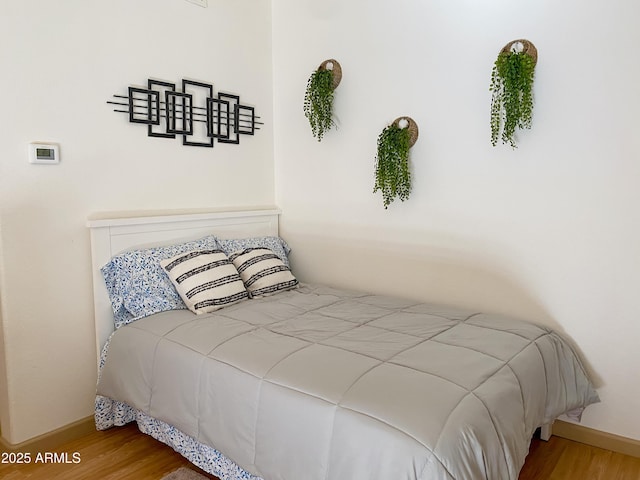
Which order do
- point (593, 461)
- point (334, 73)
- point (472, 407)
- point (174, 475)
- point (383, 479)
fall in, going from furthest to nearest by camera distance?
point (334, 73) < point (593, 461) < point (174, 475) < point (472, 407) < point (383, 479)

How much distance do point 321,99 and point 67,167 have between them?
1552 millimetres

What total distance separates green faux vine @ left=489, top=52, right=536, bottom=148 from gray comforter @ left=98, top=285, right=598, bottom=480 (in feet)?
3.24

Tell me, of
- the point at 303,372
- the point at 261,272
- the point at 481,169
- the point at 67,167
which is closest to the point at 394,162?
the point at 481,169

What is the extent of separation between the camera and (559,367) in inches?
81.6

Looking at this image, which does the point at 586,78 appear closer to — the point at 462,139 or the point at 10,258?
the point at 462,139

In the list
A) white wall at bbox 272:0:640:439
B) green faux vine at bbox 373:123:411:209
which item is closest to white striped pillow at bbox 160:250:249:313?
white wall at bbox 272:0:640:439

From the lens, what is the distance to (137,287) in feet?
7.84

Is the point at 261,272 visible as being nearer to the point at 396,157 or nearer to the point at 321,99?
the point at 396,157

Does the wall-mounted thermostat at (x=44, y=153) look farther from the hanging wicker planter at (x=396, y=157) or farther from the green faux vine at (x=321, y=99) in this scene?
the hanging wicker planter at (x=396, y=157)

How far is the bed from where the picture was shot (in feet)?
4.56

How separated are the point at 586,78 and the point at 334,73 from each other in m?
1.48

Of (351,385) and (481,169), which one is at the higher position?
(481,169)

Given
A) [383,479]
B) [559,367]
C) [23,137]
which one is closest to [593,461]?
[559,367]

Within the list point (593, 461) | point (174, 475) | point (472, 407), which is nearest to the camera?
point (472, 407)
